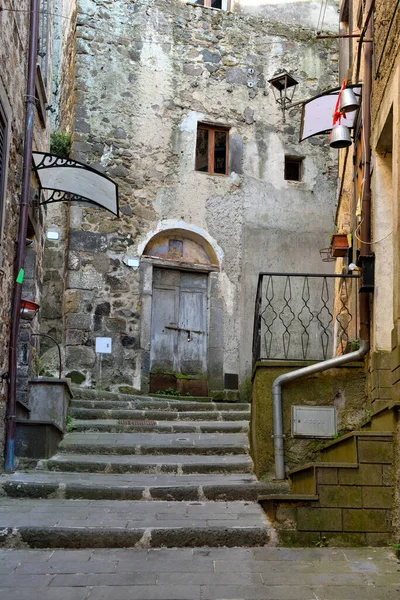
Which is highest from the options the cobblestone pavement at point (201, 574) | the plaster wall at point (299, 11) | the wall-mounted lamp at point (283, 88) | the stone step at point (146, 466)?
the plaster wall at point (299, 11)

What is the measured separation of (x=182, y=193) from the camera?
12.6 meters

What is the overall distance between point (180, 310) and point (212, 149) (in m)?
2.86

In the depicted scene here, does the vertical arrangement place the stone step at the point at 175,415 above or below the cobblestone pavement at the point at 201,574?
above

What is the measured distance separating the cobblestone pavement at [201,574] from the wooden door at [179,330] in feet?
23.3

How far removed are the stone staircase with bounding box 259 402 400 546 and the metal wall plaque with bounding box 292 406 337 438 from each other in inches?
38.6

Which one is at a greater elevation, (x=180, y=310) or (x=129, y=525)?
(x=180, y=310)

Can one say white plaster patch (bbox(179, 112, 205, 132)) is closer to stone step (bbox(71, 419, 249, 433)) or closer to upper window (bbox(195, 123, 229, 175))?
upper window (bbox(195, 123, 229, 175))

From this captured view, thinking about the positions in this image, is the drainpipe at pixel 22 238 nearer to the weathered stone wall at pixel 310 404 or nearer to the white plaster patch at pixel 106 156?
the weathered stone wall at pixel 310 404

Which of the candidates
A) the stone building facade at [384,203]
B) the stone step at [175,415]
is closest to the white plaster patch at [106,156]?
the stone step at [175,415]

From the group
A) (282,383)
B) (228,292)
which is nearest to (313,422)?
(282,383)

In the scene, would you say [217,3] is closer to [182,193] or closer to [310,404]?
[182,193]

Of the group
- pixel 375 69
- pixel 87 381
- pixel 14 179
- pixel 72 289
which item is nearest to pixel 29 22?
pixel 14 179

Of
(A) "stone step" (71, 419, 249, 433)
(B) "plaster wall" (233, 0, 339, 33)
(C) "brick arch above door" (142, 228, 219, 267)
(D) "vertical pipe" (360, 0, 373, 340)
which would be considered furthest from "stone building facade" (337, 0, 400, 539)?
(B) "plaster wall" (233, 0, 339, 33)

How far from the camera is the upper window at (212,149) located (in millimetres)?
13031
